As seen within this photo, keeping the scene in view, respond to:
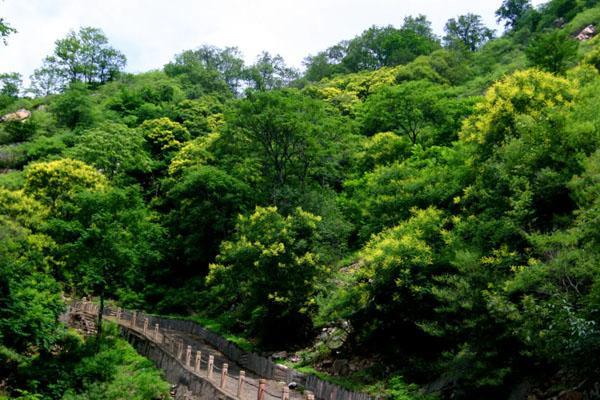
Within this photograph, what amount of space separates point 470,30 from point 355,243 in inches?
3145

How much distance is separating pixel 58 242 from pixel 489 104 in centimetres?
2366

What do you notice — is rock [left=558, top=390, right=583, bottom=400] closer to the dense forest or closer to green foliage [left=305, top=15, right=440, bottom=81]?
the dense forest

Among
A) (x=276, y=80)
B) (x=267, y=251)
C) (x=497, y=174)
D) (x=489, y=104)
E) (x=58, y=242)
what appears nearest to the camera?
(x=497, y=174)

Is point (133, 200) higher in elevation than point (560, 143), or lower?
lower

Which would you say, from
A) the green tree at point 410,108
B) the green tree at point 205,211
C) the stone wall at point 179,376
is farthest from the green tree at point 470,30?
the stone wall at point 179,376

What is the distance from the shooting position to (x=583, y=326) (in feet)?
35.7

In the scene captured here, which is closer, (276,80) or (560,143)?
(560,143)

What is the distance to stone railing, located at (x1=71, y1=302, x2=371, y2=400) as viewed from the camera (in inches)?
634

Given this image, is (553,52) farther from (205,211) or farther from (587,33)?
(587,33)

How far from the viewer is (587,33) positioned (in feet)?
180

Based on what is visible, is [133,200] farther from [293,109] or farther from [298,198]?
[293,109]

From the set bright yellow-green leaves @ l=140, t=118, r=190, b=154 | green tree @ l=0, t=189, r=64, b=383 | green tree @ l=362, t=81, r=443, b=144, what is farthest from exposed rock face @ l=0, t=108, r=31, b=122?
green tree @ l=0, t=189, r=64, b=383

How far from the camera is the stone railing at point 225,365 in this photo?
16094 millimetres

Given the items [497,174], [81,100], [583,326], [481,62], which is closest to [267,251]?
[497,174]
